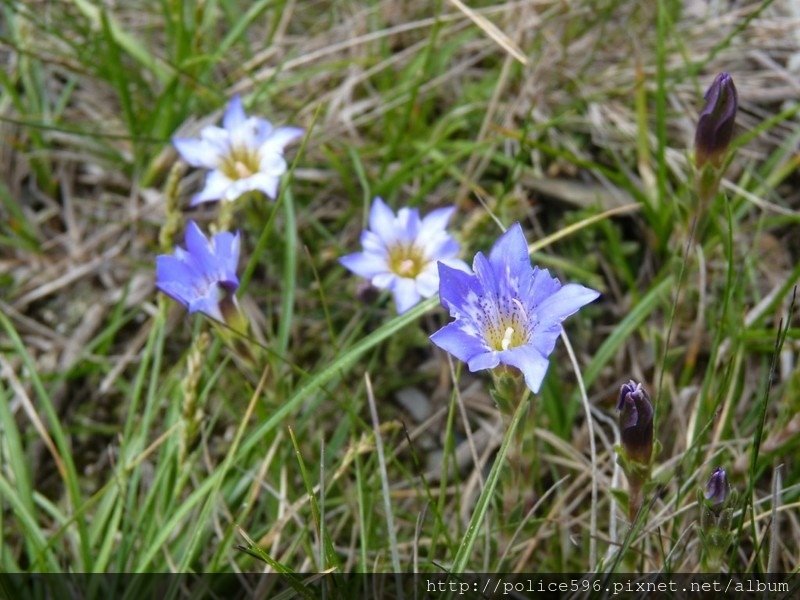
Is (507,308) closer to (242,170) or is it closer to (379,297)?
(379,297)

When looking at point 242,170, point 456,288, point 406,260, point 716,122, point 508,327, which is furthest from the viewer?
point 242,170

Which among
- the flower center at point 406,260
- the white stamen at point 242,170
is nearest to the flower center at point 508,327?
the flower center at point 406,260

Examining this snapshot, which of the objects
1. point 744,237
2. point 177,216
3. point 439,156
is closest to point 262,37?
point 439,156

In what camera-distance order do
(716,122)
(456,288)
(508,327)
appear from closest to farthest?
(456,288), (508,327), (716,122)

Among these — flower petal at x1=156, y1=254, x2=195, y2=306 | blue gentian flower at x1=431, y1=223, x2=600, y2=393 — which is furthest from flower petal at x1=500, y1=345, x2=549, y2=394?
flower petal at x1=156, y1=254, x2=195, y2=306

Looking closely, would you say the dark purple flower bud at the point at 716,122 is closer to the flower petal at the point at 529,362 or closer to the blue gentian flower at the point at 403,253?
the blue gentian flower at the point at 403,253

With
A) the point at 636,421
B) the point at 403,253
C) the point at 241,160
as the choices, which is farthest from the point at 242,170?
the point at 636,421
